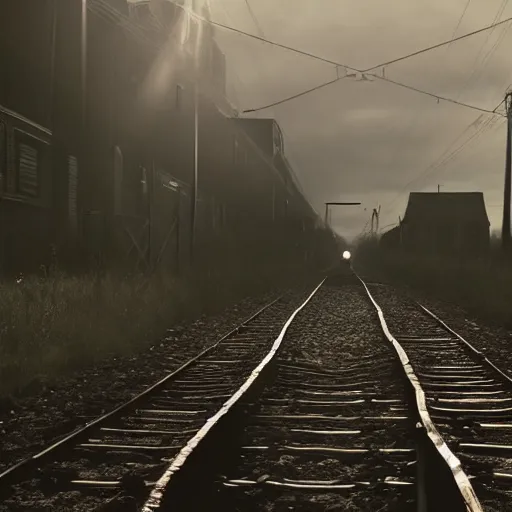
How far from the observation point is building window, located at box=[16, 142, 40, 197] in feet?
62.6

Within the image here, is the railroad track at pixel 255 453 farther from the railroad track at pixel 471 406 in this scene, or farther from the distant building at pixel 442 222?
the distant building at pixel 442 222

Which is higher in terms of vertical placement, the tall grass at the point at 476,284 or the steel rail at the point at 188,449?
the tall grass at the point at 476,284

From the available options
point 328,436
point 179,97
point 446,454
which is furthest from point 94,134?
point 446,454

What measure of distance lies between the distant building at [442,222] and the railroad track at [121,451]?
69197mm

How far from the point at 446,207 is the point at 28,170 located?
219 feet

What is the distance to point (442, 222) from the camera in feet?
259

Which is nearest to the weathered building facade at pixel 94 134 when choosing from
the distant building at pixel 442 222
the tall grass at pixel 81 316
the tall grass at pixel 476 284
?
the tall grass at pixel 81 316

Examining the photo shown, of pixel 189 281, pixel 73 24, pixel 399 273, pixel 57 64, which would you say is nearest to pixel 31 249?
pixel 189 281

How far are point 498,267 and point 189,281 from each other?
566 inches

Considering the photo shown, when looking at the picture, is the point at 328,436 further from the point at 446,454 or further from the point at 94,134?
the point at 94,134

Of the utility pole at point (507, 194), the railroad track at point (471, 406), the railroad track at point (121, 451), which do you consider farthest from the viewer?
the utility pole at point (507, 194)

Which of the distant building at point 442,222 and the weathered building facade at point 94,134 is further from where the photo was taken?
the distant building at point 442,222

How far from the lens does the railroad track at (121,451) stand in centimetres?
412

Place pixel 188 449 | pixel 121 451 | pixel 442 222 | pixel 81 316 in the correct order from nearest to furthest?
pixel 188 449
pixel 121 451
pixel 81 316
pixel 442 222
